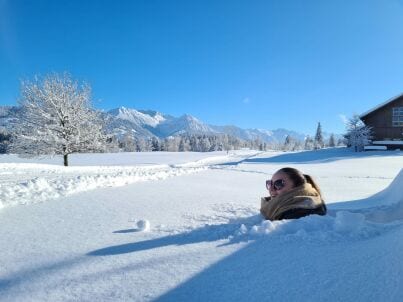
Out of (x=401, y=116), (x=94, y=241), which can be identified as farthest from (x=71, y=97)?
(x=401, y=116)

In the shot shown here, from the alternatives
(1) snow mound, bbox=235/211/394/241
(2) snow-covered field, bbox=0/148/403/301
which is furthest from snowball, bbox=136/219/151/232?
(1) snow mound, bbox=235/211/394/241

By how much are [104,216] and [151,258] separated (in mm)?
1969

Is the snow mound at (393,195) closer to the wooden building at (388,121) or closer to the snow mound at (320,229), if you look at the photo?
the snow mound at (320,229)

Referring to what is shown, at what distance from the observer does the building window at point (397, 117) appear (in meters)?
36.5

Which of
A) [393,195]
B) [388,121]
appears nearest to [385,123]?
[388,121]

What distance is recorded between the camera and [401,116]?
120 ft

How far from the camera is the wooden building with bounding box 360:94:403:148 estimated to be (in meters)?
36.6

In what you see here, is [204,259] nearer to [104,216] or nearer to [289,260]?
[289,260]

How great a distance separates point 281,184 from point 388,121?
38814mm

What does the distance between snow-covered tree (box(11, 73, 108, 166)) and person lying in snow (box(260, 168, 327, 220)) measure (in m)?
20.1

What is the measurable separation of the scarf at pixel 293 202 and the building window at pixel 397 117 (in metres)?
38.7

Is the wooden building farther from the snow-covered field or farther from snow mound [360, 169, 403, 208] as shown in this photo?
the snow-covered field

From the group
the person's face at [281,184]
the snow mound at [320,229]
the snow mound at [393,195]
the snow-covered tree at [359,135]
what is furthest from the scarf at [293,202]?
the snow-covered tree at [359,135]

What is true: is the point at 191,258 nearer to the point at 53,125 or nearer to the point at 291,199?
the point at 291,199
